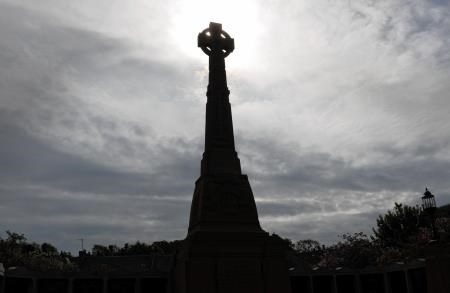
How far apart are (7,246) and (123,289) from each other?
11719 millimetres

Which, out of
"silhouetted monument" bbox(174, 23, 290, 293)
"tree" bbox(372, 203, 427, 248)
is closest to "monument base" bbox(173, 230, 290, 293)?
"silhouetted monument" bbox(174, 23, 290, 293)

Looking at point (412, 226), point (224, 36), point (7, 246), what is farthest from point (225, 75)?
point (412, 226)

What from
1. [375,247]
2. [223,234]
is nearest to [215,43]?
[223,234]

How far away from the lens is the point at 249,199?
18.2 metres

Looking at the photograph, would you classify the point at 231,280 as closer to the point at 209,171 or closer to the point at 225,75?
the point at 209,171

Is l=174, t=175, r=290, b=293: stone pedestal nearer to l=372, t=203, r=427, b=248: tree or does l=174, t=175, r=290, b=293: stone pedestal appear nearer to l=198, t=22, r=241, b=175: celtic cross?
l=198, t=22, r=241, b=175: celtic cross

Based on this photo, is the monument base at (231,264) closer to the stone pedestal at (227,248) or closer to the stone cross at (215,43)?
the stone pedestal at (227,248)

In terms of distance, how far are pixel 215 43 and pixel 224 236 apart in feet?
33.6

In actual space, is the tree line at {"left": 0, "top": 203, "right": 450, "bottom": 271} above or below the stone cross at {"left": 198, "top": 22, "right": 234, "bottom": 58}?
below

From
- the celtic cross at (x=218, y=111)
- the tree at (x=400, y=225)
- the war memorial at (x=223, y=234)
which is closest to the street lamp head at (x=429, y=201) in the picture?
the war memorial at (x=223, y=234)

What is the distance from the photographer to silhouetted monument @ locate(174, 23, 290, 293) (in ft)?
53.4

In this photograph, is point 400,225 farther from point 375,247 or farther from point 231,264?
point 231,264

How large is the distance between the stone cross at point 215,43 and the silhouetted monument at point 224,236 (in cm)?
305

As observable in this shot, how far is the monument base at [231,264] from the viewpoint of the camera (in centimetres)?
1612
